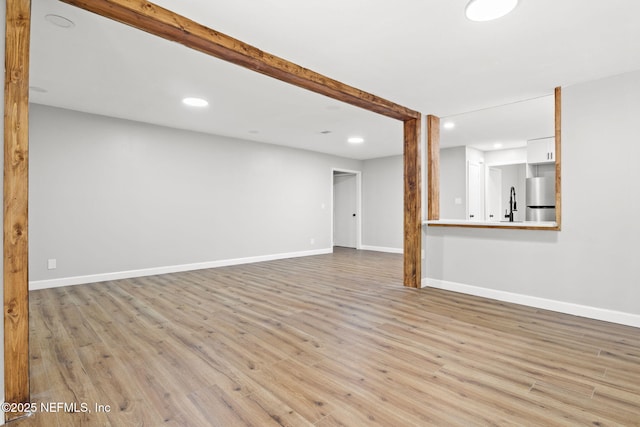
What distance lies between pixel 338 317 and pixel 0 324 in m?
2.46

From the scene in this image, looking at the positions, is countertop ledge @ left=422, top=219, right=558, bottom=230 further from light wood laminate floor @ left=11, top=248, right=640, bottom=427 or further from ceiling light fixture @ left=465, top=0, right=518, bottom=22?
ceiling light fixture @ left=465, top=0, right=518, bottom=22

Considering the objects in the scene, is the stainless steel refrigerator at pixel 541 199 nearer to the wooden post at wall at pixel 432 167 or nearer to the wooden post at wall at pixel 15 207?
the wooden post at wall at pixel 432 167

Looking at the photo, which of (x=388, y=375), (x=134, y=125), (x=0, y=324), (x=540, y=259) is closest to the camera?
(x=0, y=324)

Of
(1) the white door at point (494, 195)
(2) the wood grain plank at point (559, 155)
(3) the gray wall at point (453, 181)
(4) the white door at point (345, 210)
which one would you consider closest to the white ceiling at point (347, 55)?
(2) the wood grain plank at point (559, 155)

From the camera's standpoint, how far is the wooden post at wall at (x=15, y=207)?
1614 millimetres

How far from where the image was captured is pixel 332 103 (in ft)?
13.6

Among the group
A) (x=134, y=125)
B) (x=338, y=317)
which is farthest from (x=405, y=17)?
(x=134, y=125)

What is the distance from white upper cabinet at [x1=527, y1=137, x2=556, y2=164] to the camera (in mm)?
5781

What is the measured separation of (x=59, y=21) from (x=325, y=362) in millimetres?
3161

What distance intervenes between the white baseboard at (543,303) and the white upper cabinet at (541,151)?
340cm

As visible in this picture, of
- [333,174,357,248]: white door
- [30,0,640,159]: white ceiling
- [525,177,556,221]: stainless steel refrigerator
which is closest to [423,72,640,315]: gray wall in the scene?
[30,0,640,159]: white ceiling

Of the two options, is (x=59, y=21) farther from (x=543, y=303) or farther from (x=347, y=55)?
(x=543, y=303)

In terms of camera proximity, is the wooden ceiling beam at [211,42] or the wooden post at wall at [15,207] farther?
the wooden ceiling beam at [211,42]

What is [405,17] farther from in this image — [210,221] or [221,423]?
[210,221]
